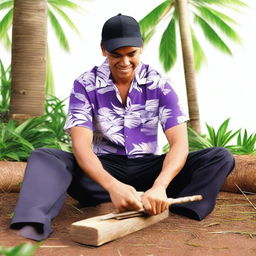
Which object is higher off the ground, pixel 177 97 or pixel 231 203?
pixel 177 97

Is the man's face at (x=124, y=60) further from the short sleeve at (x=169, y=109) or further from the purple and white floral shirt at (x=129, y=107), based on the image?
the short sleeve at (x=169, y=109)

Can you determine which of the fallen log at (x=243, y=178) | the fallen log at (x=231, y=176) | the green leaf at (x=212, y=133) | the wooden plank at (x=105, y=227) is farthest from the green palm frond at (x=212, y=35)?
the wooden plank at (x=105, y=227)

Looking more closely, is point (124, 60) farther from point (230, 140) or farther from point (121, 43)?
Answer: point (230, 140)

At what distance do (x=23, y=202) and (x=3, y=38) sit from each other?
36.9ft

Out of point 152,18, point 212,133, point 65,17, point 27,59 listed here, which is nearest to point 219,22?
point 152,18

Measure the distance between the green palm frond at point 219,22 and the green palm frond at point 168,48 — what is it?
2.97 feet

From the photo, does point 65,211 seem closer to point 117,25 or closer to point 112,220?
point 112,220

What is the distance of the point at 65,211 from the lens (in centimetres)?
320

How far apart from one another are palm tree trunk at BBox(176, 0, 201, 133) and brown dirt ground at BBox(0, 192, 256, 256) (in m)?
6.14

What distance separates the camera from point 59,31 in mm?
12320

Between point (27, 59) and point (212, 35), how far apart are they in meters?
7.57

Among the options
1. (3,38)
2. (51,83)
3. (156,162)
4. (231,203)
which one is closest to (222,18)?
(51,83)

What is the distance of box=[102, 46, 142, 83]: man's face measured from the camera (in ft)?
8.80

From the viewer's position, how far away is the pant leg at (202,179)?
2945 millimetres
